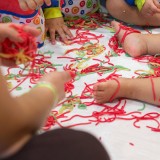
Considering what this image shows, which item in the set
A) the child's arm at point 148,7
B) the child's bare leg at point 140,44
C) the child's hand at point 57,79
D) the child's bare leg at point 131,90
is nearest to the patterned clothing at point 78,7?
the child's arm at point 148,7

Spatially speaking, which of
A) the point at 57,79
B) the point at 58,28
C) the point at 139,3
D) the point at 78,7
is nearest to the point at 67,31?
the point at 58,28

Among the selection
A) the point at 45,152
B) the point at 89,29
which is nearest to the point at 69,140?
the point at 45,152

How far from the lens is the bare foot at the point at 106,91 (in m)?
→ 0.97

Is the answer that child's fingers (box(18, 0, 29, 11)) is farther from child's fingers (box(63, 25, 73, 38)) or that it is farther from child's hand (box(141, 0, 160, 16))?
child's hand (box(141, 0, 160, 16))

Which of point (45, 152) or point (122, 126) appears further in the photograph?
point (122, 126)

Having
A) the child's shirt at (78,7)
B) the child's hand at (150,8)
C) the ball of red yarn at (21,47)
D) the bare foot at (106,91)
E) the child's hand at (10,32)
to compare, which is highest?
the child's hand at (10,32)

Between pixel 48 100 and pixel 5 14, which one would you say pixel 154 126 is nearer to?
pixel 48 100

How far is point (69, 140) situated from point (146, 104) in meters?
0.41

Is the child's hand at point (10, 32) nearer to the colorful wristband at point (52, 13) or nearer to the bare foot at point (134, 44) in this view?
the bare foot at point (134, 44)

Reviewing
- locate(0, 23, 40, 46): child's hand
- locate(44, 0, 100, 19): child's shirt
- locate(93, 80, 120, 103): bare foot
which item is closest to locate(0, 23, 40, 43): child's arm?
locate(0, 23, 40, 46): child's hand

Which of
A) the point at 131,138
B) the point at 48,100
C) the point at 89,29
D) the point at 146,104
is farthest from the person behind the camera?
the point at 89,29

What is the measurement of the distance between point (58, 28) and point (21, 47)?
31.4 inches

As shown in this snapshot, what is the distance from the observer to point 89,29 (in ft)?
4.85

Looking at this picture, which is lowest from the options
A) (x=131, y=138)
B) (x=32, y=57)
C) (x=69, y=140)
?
(x=131, y=138)
